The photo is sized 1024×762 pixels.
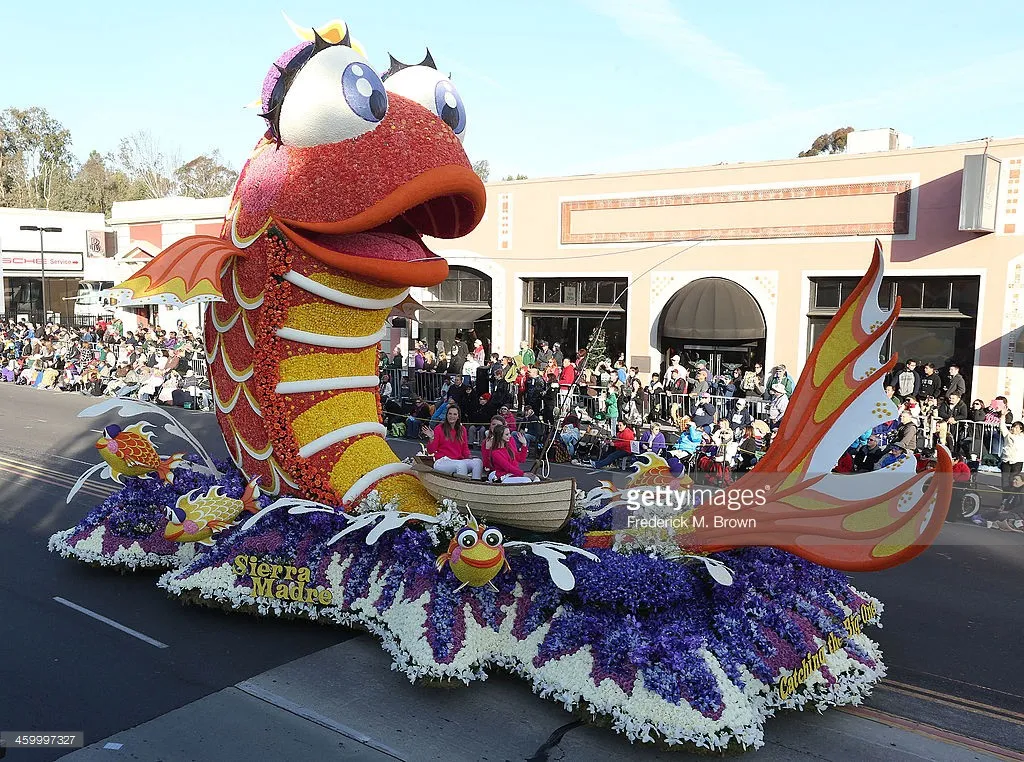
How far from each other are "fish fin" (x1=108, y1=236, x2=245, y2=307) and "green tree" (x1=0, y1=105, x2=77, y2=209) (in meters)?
62.7

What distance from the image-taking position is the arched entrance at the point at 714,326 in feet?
61.0

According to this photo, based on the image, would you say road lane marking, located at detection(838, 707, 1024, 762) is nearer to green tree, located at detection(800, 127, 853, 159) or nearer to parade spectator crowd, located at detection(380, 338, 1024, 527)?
parade spectator crowd, located at detection(380, 338, 1024, 527)

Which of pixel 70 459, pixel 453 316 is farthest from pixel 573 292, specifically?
pixel 70 459

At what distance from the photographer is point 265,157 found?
793cm

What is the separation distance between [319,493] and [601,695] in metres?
3.31

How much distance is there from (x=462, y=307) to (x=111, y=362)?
1038cm

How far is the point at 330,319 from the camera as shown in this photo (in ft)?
25.4

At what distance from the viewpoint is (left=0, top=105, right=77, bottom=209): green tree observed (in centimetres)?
6169

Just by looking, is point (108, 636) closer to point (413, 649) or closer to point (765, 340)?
point (413, 649)

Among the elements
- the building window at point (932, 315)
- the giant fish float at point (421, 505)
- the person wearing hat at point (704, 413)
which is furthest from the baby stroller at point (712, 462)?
the building window at point (932, 315)

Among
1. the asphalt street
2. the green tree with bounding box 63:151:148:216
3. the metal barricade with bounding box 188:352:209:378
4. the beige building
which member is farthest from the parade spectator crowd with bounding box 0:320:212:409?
the green tree with bounding box 63:151:148:216

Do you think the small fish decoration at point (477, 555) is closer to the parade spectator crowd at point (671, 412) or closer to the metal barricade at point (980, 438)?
the parade spectator crowd at point (671, 412)

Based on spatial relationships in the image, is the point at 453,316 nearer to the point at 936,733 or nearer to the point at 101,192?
the point at 936,733

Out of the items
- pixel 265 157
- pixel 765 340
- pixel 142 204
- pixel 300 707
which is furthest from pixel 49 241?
pixel 300 707
